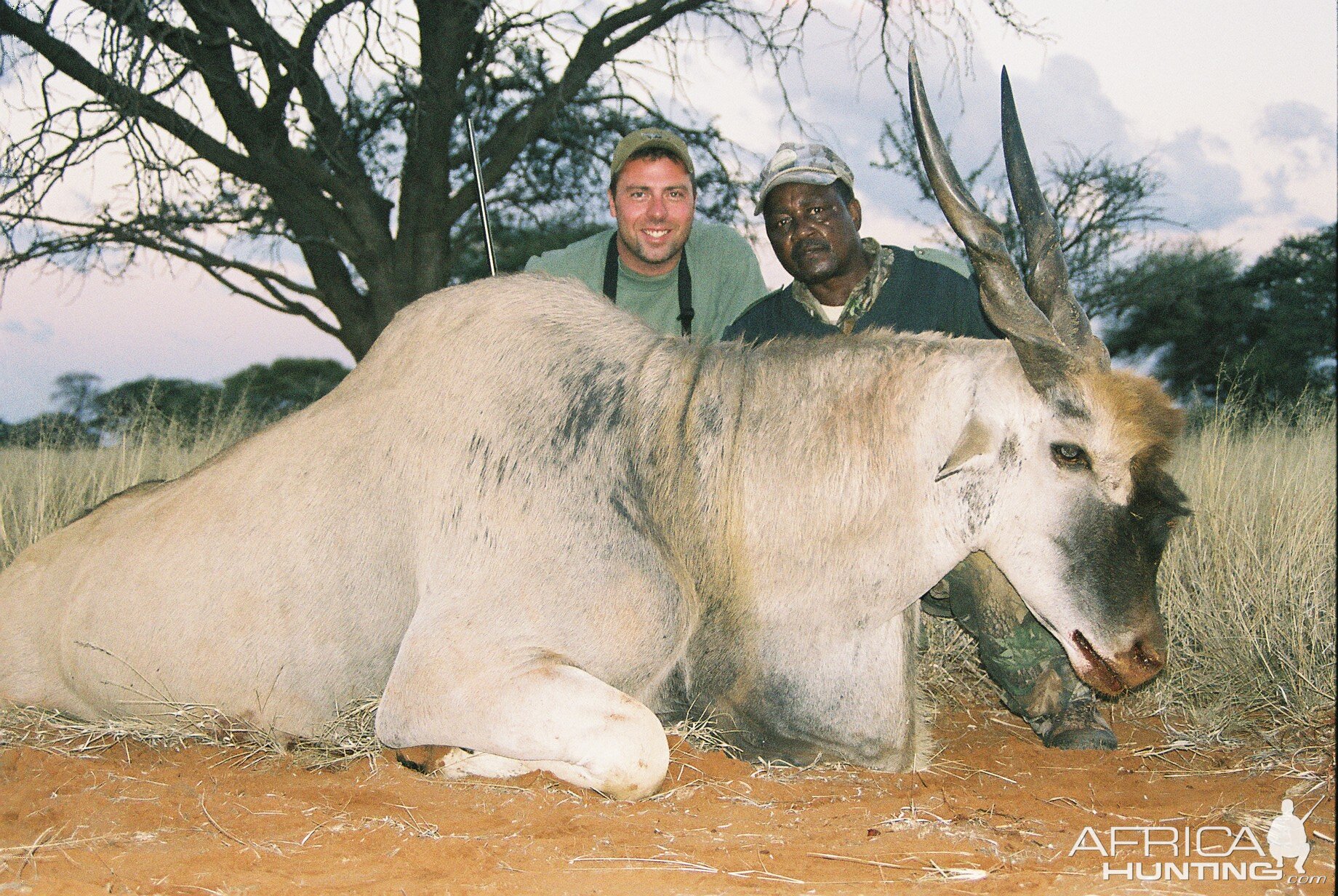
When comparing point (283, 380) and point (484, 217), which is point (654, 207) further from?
point (283, 380)

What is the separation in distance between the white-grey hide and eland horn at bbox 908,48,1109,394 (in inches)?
5.0

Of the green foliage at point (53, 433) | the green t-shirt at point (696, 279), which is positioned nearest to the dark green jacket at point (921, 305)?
the green t-shirt at point (696, 279)

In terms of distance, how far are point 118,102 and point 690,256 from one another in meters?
4.38

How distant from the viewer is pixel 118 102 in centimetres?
748

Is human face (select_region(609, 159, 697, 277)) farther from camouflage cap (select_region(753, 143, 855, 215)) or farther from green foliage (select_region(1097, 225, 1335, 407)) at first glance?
green foliage (select_region(1097, 225, 1335, 407))

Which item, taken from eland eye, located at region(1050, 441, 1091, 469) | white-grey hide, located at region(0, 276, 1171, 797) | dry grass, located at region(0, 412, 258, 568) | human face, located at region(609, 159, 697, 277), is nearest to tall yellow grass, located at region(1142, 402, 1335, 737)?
eland eye, located at region(1050, 441, 1091, 469)

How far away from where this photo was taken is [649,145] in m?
5.32

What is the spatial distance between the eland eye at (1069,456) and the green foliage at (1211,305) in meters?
16.9

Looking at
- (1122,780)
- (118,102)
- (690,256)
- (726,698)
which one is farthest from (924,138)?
(118,102)

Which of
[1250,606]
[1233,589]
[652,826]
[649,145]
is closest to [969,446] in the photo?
[652,826]

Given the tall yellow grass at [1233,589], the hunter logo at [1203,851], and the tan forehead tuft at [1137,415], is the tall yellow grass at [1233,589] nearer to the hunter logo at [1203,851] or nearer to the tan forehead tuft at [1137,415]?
the tan forehead tuft at [1137,415]

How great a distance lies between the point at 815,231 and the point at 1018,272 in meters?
1.65

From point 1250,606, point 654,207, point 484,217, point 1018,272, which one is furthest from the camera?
point 484,217

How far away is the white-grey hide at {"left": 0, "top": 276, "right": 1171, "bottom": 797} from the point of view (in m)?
2.96
